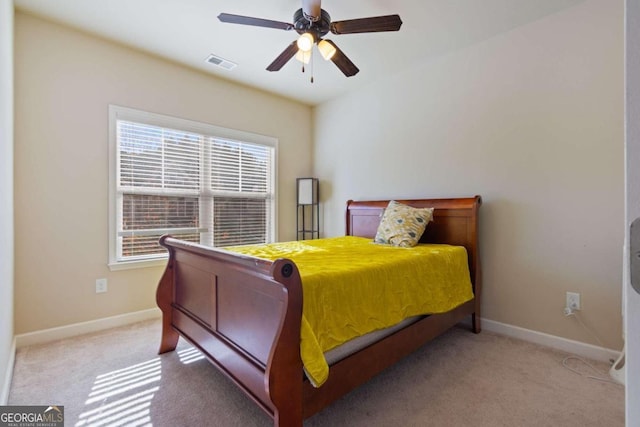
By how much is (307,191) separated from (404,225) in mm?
1714

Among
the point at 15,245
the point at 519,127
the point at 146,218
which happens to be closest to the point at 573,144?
the point at 519,127

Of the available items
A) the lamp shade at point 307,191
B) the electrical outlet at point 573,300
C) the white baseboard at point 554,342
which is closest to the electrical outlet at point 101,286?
the lamp shade at point 307,191

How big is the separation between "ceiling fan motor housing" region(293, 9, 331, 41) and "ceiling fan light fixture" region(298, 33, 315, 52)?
7 cm

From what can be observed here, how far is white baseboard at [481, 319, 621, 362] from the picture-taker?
2117mm

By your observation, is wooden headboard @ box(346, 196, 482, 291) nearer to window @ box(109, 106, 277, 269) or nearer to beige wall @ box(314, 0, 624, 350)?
beige wall @ box(314, 0, 624, 350)

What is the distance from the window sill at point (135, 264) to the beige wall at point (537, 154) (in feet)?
8.71

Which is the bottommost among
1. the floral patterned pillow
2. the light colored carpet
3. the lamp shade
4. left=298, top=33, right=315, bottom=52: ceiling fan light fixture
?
the light colored carpet

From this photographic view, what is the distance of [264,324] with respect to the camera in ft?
4.47

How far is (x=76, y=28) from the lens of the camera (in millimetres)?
2537

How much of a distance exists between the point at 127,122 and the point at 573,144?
3839 mm

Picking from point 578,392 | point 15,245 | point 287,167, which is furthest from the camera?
point 287,167

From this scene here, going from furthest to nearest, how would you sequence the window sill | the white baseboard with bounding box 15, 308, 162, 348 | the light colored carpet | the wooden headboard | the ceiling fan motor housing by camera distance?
the window sill → the wooden headboard → the white baseboard with bounding box 15, 308, 162, 348 → the ceiling fan motor housing → the light colored carpet

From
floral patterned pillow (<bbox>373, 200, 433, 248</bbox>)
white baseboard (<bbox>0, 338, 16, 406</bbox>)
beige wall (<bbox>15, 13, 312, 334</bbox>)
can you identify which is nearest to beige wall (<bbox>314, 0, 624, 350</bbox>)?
floral patterned pillow (<bbox>373, 200, 433, 248</bbox>)

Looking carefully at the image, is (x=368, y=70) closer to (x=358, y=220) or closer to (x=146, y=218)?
(x=358, y=220)
